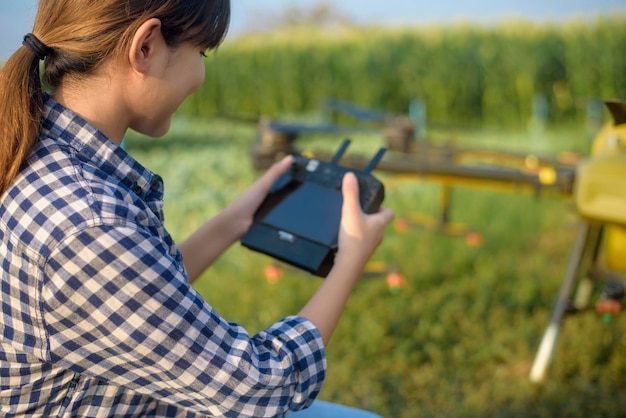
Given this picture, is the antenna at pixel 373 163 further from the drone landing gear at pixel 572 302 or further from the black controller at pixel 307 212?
the drone landing gear at pixel 572 302

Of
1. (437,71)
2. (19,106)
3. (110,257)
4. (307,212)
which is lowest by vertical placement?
(437,71)

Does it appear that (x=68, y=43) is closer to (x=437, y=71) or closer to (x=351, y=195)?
(x=351, y=195)

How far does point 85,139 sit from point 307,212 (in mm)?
496

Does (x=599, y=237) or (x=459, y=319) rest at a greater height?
(x=599, y=237)

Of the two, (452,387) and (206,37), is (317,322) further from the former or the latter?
(452,387)

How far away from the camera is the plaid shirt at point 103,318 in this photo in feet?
2.98

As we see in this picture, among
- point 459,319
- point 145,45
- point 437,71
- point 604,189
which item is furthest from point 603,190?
point 437,71

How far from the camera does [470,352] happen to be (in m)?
3.18

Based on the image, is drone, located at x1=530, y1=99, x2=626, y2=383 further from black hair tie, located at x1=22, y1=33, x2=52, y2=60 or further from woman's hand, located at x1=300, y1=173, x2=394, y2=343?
black hair tie, located at x1=22, y1=33, x2=52, y2=60

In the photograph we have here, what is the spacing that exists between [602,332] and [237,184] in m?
4.53

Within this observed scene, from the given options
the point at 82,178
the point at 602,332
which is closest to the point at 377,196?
the point at 82,178

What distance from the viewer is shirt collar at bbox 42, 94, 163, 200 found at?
1.04 m

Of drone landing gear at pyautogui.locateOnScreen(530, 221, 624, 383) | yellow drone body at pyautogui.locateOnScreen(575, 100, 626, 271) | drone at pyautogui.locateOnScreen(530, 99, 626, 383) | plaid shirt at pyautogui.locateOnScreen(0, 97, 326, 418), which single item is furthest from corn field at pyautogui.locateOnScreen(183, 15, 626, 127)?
plaid shirt at pyautogui.locateOnScreen(0, 97, 326, 418)

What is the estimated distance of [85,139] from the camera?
1.05 metres
